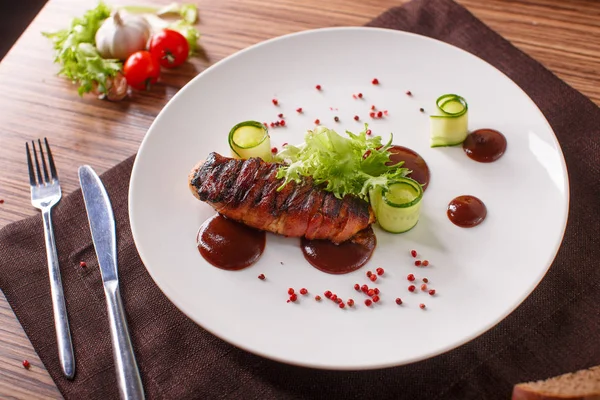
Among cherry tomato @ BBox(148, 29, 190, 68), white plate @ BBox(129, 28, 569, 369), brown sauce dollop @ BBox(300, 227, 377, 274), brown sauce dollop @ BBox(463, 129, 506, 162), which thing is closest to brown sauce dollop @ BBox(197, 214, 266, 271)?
white plate @ BBox(129, 28, 569, 369)

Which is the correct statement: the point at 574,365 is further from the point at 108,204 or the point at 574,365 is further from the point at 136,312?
the point at 108,204

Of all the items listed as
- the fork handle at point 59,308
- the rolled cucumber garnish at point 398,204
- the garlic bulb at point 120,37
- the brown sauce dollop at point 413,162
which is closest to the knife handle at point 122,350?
the fork handle at point 59,308


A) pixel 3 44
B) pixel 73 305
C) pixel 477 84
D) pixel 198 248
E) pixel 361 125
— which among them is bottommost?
pixel 3 44

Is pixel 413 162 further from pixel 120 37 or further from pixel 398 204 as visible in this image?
pixel 120 37

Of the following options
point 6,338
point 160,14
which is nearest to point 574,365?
point 6,338

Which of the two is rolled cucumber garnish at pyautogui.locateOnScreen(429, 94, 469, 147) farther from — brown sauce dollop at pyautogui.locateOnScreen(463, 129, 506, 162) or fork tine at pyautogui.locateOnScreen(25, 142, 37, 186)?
fork tine at pyautogui.locateOnScreen(25, 142, 37, 186)
